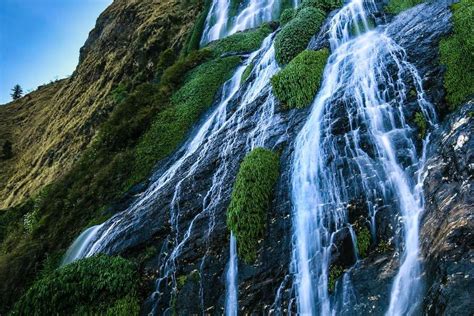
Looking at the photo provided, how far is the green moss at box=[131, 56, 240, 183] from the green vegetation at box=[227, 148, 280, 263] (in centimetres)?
730

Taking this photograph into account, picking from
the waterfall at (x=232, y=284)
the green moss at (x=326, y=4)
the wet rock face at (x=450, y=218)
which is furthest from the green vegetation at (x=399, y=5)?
the waterfall at (x=232, y=284)

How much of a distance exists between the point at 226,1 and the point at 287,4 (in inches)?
242

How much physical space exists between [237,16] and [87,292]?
24343 mm

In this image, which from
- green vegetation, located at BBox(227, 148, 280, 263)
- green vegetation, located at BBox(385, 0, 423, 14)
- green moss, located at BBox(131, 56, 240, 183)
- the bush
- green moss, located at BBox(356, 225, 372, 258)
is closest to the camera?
green moss, located at BBox(356, 225, 372, 258)

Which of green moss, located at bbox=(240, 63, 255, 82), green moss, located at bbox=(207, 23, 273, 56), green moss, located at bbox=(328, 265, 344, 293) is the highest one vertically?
green moss, located at bbox=(207, 23, 273, 56)

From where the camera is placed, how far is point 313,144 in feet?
35.8

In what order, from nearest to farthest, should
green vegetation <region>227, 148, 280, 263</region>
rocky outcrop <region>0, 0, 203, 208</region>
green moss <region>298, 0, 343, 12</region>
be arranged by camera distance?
green vegetation <region>227, 148, 280, 263</region>, green moss <region>298, 0, 343, 12</region>, rocky outcrop <region>0, 0, 203, 208</region>

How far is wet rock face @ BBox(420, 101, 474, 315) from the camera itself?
571cm

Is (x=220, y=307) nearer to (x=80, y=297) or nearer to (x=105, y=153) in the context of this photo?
(x=80, y=297)

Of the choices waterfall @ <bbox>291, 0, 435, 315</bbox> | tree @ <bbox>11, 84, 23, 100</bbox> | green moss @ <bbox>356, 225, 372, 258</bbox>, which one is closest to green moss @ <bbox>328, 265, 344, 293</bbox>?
waterfall @ <bbox>291, 0, 435, 315</bbox>

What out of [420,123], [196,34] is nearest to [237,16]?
[196,34]

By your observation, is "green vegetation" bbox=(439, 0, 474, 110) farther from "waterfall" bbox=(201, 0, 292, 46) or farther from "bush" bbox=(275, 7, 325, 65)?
"waterfall" bbox=(201, 0, 292, 46)

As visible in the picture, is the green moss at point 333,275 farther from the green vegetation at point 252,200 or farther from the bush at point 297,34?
the bush at point 297,34

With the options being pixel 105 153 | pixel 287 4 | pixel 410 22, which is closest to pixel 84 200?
pixel 105 153
